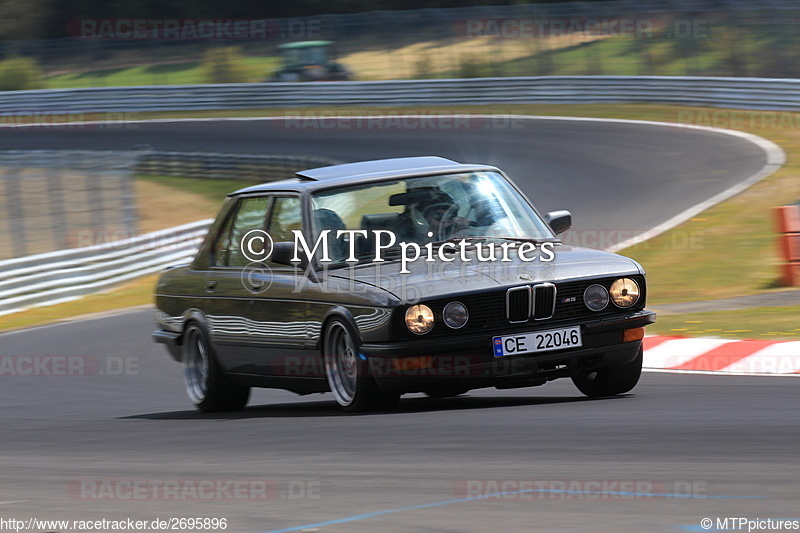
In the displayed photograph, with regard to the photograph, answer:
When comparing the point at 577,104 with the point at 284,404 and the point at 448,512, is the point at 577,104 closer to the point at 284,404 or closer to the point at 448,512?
the point at 284,404

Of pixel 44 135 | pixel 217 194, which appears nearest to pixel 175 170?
pixel 217 194

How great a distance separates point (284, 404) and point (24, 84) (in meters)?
40.6

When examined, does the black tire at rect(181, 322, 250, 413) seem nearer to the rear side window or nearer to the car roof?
the rear side window

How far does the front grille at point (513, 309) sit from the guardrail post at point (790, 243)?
22.2ft

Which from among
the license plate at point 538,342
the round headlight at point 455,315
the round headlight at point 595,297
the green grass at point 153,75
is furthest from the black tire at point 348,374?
the green grass at point 153,75

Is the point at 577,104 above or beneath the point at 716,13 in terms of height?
beneath

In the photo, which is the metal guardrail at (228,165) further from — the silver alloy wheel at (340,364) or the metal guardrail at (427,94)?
the silver alloy wheel at (340,364)

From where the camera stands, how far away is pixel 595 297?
7.12 meters

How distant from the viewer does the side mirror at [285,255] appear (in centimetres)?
757

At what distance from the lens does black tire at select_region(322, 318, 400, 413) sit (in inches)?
275

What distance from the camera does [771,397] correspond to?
23.1 ft

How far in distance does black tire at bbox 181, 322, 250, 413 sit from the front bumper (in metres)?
1.90

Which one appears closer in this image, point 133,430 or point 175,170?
point 133,430

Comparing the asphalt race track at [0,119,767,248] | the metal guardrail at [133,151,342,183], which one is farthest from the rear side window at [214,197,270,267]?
the metal guardrail at [133,151,342,183]
